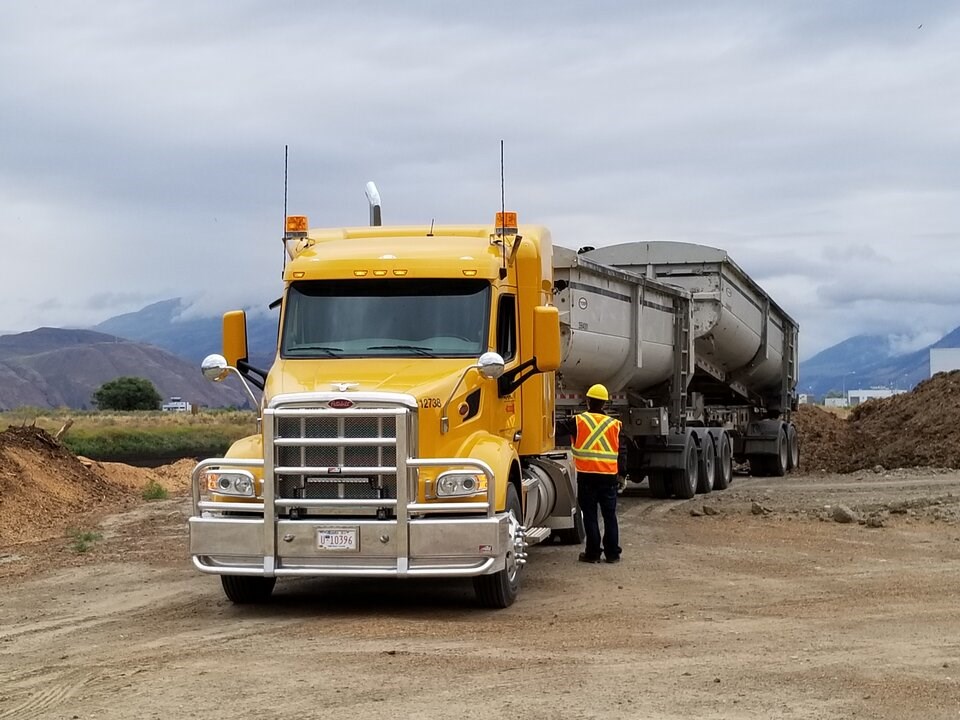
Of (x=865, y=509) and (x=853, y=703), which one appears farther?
(x=865, y=509)

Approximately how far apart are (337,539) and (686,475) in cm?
1226

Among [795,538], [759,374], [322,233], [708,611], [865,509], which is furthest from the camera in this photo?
[759,374]

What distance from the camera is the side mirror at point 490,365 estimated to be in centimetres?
1049

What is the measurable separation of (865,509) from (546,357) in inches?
338

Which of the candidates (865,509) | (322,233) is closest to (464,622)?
(322,233)

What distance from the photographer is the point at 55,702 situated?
294 inches

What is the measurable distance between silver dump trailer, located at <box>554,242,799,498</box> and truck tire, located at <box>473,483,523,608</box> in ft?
16.5

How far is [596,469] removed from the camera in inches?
510

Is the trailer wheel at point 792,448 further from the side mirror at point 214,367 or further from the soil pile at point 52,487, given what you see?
the side mirror at point 214,367

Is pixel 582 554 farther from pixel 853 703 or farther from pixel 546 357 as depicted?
pixel 853 703

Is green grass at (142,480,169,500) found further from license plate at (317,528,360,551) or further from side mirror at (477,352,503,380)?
side mirror at (477,352,503,380)

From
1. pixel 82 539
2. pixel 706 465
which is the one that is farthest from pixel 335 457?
pixel 706 465

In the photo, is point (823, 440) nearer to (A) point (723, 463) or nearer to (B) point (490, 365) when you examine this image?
(A) point (723, 463)

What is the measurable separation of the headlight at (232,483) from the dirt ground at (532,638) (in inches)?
39.1
